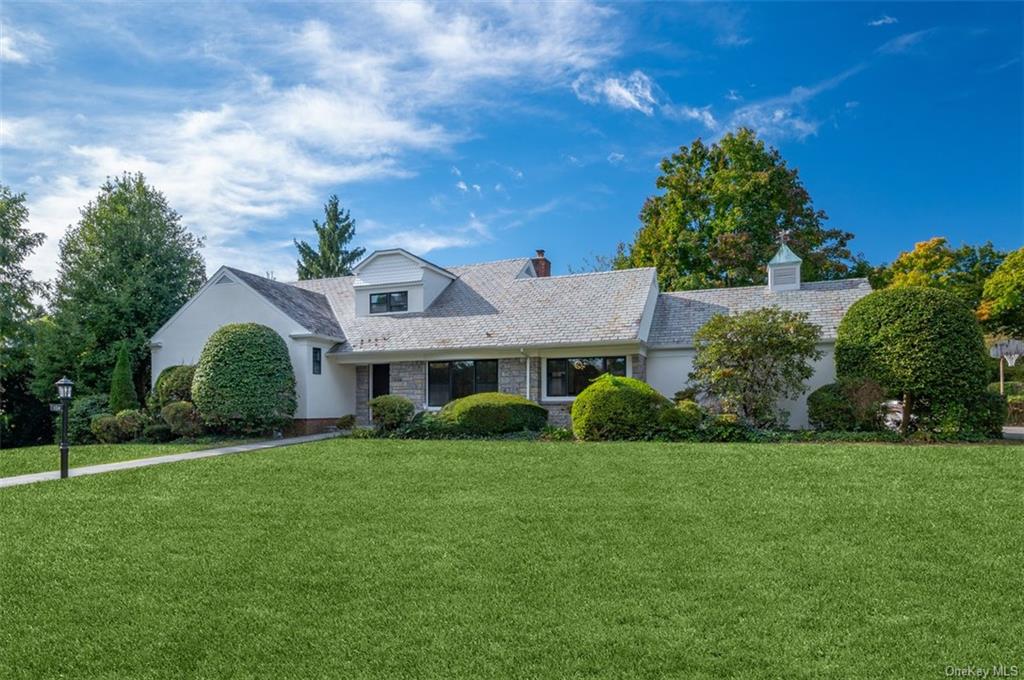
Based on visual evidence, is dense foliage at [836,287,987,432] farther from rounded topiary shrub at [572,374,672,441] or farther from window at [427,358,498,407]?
window at [427,358,498,407]

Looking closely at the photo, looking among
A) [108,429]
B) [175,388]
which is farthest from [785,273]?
[108,429]

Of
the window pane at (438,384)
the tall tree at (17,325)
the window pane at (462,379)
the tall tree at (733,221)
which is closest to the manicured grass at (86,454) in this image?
the window pane at (438,384)

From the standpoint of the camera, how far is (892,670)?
3543mm

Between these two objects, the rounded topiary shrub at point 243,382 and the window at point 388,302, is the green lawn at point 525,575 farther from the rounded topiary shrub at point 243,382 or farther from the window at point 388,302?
the window at point 388,302

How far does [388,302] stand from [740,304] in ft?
37.8

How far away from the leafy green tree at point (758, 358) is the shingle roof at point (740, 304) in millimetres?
2597

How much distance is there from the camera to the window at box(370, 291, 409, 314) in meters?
21.2

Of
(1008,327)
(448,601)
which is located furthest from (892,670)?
(1008,327)

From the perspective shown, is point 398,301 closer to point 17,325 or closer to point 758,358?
point 758,358

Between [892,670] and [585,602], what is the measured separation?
1.91 metres

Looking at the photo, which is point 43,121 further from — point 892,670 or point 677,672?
point 892,670

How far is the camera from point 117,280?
22.2m

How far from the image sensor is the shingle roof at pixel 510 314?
17.9 meters

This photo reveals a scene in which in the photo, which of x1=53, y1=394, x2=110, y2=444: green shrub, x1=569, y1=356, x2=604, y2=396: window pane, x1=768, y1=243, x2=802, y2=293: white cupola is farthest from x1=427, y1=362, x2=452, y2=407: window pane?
x1=768, y1=243, x2=802, y2=293: white cupola
